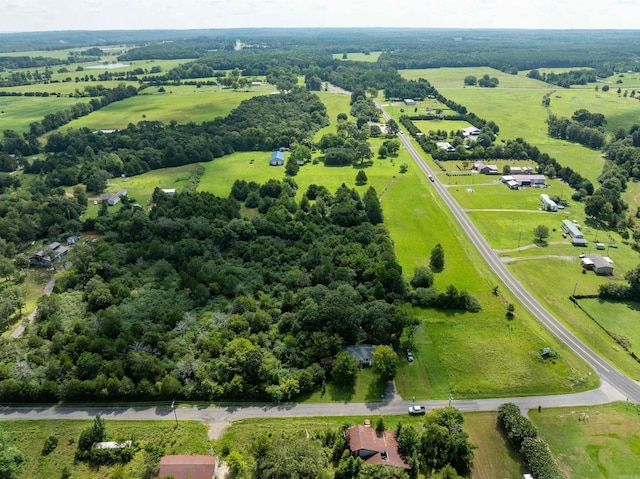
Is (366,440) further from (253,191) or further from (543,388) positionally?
(253,191)

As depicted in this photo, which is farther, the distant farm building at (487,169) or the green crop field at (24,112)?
the green crop field at (24,112)

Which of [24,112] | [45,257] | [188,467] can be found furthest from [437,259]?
[24,112]

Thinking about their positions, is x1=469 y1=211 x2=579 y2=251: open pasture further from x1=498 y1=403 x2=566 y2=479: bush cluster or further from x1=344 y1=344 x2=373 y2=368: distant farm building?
x1=498 y1=403 x2=566 y2=479: bush cluster

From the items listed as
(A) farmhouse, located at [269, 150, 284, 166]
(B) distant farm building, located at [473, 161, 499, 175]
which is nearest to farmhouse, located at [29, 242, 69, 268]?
(A) farmhouse, located at [269, 150, 284, 166]

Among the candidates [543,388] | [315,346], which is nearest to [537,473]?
[543,388]

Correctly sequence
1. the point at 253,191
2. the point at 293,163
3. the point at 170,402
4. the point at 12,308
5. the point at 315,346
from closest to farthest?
the point at 170,402 < the point at 315,346 < the point at 12,308 < the point at 253,191 < the point at 293,163

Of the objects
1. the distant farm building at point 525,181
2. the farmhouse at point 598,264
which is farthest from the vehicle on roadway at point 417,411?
the distant farm building at point 525,181

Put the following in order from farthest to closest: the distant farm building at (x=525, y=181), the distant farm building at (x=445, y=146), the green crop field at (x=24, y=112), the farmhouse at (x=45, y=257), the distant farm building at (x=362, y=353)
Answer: the green crop field at (x=24, y=112) → the distant farm building at (x=445, y=146) → the distant farm building at (x=525, y=181) → the farmhouse at (x=45, y=257) → the distant farm building at (x=362, y=353)

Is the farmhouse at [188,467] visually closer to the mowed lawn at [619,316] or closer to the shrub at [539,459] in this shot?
the shrub at [539,459]
